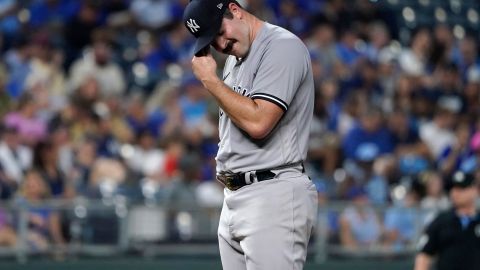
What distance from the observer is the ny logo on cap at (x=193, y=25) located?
4.17m

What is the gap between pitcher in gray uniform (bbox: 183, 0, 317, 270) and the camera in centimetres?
413

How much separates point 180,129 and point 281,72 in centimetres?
645

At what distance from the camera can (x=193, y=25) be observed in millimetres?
4188

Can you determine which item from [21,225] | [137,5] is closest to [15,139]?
[21,225]

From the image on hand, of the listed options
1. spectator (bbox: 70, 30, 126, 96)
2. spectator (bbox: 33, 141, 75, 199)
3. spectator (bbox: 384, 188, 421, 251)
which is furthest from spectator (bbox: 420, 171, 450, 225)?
spectator (bbox: 70, 30, 126, 96)

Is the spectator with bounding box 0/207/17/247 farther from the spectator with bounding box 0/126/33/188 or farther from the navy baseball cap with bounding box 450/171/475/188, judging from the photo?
the navy baseball cap with bounding box 450/171/475/188

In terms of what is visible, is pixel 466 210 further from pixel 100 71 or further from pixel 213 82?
pixel 100 71

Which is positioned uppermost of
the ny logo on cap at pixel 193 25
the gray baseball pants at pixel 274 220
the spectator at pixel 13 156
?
the ny logo on cap at pixel 193 25

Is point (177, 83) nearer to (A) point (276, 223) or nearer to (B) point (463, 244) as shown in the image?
(B) point (463, 244)

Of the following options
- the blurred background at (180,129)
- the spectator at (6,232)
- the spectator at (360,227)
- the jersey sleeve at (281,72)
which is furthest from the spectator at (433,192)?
the jersey sleeve at (281,72)

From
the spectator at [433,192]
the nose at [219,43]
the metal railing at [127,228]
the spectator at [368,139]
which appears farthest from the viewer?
the spectator at [368,139]

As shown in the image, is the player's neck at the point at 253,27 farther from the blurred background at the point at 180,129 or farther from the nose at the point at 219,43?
the blurred background at the point at 180,129

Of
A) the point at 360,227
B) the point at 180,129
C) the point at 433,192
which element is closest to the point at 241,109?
the point at 360,227

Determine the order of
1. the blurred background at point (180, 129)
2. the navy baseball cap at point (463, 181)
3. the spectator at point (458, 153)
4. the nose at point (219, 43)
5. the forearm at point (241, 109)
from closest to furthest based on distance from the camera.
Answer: the forearm at point (241, 109)
the nose at point (219, 43)
the navy baseball cap at point (463, 181)
the blurred background at point (180, 129)
the spectator at point (458, 153)
